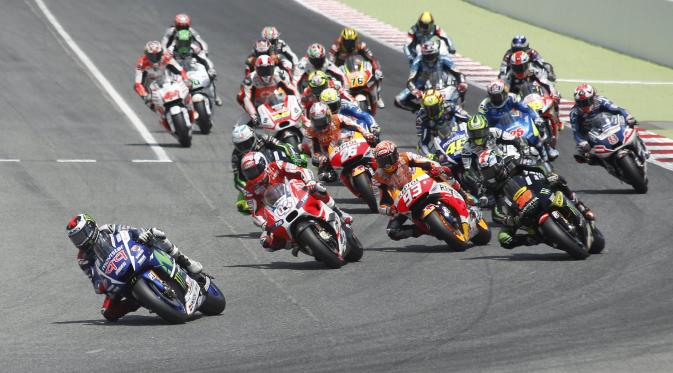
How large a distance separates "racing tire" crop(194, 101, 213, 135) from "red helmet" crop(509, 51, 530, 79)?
6754 millimetres

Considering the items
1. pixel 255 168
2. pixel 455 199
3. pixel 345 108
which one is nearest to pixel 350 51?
pixel 345 108

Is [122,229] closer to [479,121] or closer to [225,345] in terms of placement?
[225,345]

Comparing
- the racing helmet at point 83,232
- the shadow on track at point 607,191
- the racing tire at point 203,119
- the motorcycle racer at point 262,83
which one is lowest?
the racing tire at point 203,119

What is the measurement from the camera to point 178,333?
15250 mm

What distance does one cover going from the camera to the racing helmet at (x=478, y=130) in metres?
21.5

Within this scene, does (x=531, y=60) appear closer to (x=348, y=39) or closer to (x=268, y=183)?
(x=348, y=39)

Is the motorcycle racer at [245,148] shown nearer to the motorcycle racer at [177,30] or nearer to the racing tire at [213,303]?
the racing tire at [213,303]

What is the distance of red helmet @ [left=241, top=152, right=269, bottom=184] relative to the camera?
60.0 feet

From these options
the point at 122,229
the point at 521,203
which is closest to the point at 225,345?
the point at 122,229

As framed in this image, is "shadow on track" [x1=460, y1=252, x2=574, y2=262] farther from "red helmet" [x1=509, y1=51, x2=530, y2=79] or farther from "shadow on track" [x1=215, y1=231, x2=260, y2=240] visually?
"red helmet" [x1=509, y1=51, x2=530, y2=79]

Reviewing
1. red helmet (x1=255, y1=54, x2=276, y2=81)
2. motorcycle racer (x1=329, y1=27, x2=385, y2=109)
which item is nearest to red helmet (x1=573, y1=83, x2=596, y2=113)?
motorcycle racer (x1=329, y1=27, x2=385, y2=109)

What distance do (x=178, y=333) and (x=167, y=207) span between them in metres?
8.83

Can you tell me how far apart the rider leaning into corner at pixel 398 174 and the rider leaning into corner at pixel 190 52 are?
36.1 ft

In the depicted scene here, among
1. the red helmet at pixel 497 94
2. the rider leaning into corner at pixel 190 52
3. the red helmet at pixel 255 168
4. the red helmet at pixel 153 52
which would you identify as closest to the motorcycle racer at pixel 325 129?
the red helmet at pixel 497 94
